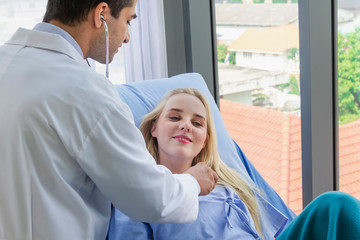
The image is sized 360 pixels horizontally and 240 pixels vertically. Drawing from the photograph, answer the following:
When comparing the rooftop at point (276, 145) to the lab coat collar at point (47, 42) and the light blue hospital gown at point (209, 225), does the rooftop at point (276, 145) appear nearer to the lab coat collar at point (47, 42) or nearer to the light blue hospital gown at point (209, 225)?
the light blue hospital gown at point (209, 225)

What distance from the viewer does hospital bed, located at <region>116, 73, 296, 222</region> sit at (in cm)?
191

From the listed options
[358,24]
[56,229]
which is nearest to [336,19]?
[358,24]

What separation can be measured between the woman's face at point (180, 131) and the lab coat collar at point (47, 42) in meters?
0.61

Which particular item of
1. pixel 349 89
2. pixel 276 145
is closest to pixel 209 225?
pixel 349 89

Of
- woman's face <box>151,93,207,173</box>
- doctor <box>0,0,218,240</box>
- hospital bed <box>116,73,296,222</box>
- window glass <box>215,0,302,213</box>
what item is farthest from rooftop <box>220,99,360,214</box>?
doctor <box>0,0,218,240</box>

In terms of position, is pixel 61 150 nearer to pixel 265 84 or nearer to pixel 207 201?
pixel 207 201

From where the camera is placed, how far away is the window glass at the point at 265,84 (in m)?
2.85

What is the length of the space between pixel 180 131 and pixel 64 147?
2.22 ft

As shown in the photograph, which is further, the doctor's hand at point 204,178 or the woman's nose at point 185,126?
the woman's nose at point 185,126

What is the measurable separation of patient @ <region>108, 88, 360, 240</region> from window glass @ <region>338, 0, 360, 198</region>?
0.90m

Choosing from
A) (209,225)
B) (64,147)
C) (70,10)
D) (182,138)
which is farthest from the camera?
(182,138)

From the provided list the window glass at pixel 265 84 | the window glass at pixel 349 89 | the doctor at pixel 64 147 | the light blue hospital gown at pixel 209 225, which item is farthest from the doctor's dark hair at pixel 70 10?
the window glass at pixel 265 84

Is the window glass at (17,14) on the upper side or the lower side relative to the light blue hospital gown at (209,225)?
upper

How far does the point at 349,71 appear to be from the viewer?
2436mm
